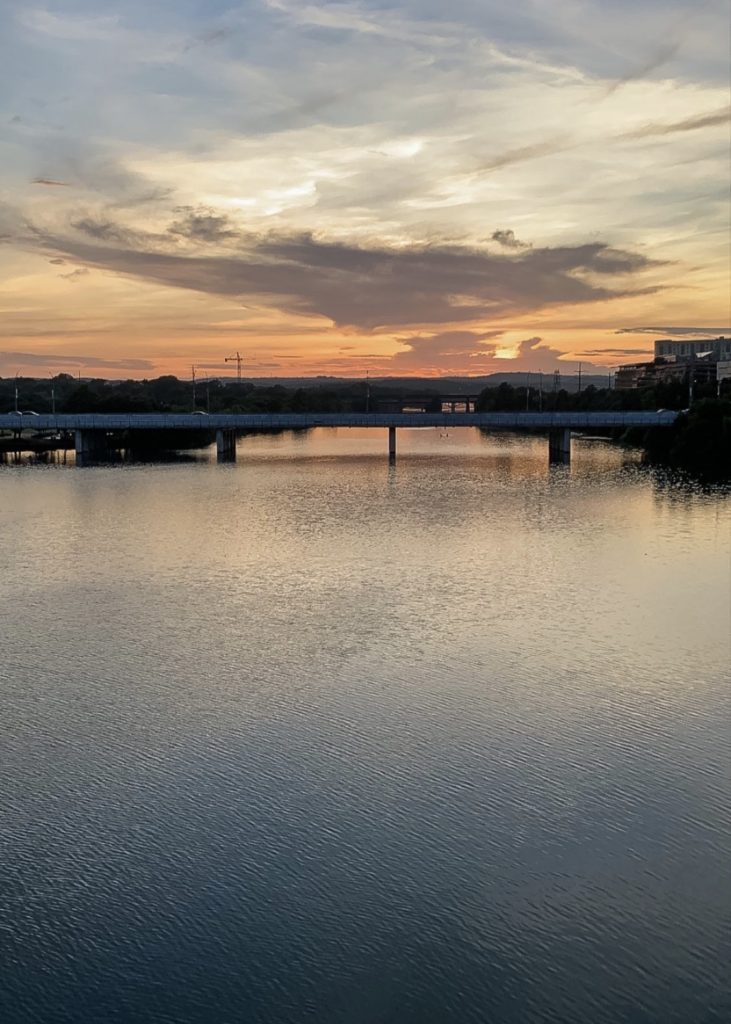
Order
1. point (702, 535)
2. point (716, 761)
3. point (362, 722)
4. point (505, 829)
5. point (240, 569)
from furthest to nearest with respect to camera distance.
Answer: point (702, 535) → point (240, 569) → point (362, 722) → point (716, 761) → point (505, 829)

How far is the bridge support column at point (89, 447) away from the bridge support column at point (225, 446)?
10821 millimetres

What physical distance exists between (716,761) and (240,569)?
19.5 m

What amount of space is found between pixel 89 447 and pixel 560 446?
138 feet

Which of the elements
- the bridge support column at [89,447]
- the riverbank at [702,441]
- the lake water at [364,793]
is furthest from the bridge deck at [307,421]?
the lake water at [364,793]

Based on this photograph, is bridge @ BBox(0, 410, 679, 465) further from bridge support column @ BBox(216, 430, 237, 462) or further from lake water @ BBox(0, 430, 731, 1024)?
lake water @ BBox(0, 430, 731, 1024)

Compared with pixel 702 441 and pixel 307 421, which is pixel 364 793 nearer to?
pixel 702 441

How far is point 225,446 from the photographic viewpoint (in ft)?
283

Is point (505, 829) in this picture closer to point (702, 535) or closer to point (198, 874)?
point (198, 874)

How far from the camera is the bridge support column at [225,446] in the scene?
84.7m

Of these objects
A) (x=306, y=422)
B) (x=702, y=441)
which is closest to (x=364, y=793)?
(x=702, y=441)

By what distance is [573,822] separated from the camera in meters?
14.3

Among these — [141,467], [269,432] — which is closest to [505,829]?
[141,467]

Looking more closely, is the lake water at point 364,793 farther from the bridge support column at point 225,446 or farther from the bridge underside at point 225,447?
the bridge support column at point 225,446

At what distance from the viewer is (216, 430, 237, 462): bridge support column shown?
84.7 metres
